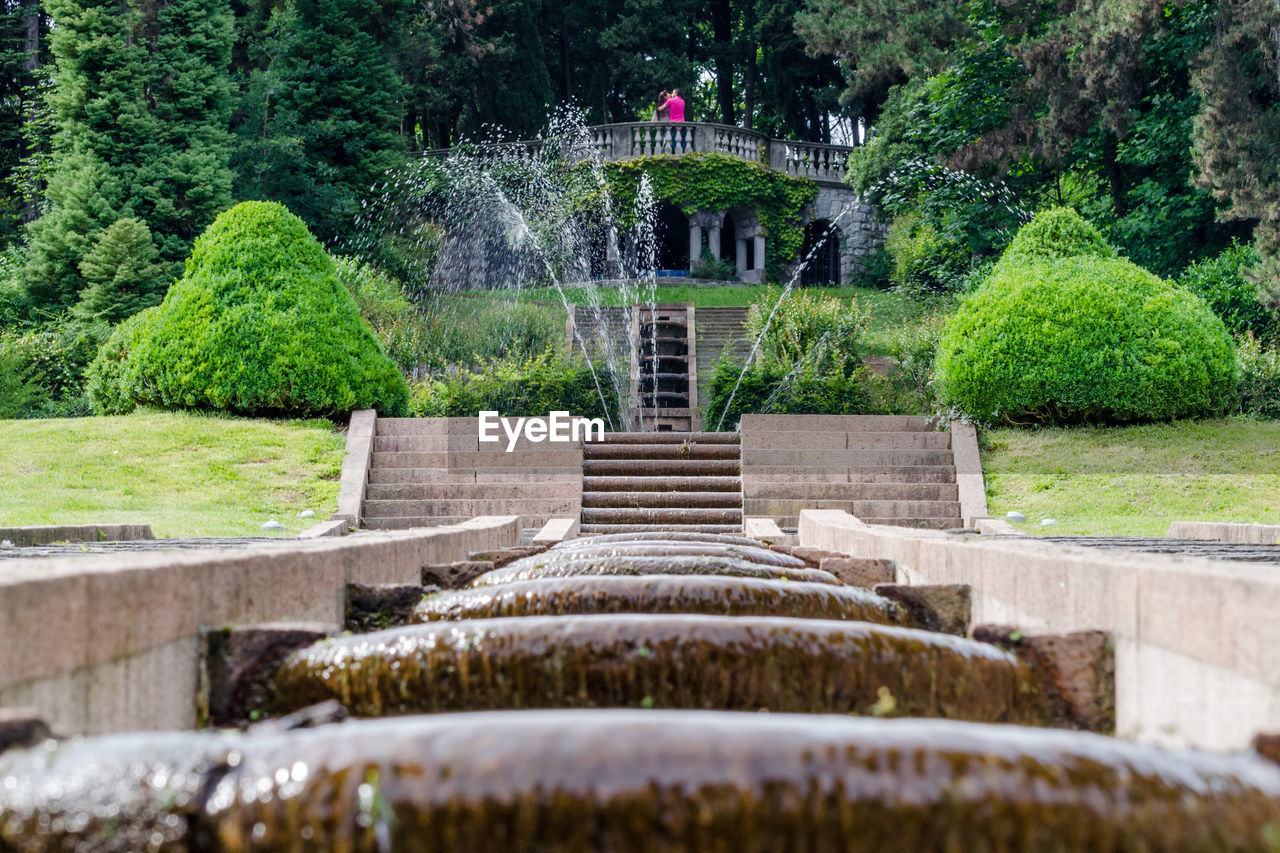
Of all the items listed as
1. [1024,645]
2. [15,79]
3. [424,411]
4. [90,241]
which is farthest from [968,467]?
[15,79]

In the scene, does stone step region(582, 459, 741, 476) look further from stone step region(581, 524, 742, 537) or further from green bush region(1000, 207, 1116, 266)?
green bush region(1000, 207, 1116, 266)

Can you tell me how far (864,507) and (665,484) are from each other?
226cm

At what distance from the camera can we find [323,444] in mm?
14164

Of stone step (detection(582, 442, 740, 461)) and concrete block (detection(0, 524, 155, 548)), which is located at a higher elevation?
stone step (detection(582, 442, 740, 461))

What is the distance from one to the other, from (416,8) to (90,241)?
12.9 meters

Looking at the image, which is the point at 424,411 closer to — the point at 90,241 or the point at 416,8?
the point at 90,241

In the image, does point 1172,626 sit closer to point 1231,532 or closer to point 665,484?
point 1231,532

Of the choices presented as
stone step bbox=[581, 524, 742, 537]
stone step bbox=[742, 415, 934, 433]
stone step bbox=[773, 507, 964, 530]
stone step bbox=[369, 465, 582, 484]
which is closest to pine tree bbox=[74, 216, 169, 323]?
stone step bbox=[369, 465, 582, 484]

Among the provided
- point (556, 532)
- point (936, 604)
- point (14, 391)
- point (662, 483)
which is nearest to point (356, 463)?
point (662, 483)

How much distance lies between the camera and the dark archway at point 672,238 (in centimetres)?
3456

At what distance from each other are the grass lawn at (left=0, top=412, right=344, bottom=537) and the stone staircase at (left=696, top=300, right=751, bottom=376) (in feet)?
27.7

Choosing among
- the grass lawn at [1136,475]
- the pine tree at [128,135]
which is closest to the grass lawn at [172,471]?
the grass lawn at [1136,475]

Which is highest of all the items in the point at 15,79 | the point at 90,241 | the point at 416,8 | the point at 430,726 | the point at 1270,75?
the point at 416,8

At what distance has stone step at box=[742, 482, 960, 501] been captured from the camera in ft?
43.1
